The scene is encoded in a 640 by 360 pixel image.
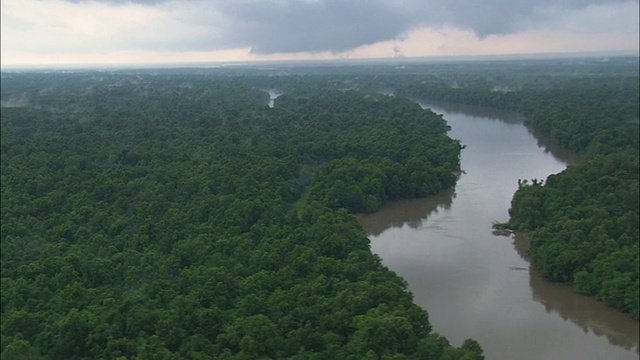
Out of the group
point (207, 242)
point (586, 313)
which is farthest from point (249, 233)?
point (586, 313)

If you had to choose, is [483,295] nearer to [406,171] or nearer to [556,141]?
[406,171]

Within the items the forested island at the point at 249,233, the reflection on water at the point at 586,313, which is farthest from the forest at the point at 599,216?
the reflection on water at the point at 586,313

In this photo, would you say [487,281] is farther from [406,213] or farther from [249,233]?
[406,213]

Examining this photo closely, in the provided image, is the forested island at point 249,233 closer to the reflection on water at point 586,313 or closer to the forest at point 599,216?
the forest at point 599,216

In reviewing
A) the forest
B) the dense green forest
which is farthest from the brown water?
the dense green forest

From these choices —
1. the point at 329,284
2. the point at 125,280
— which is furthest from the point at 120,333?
the point at 329,284
